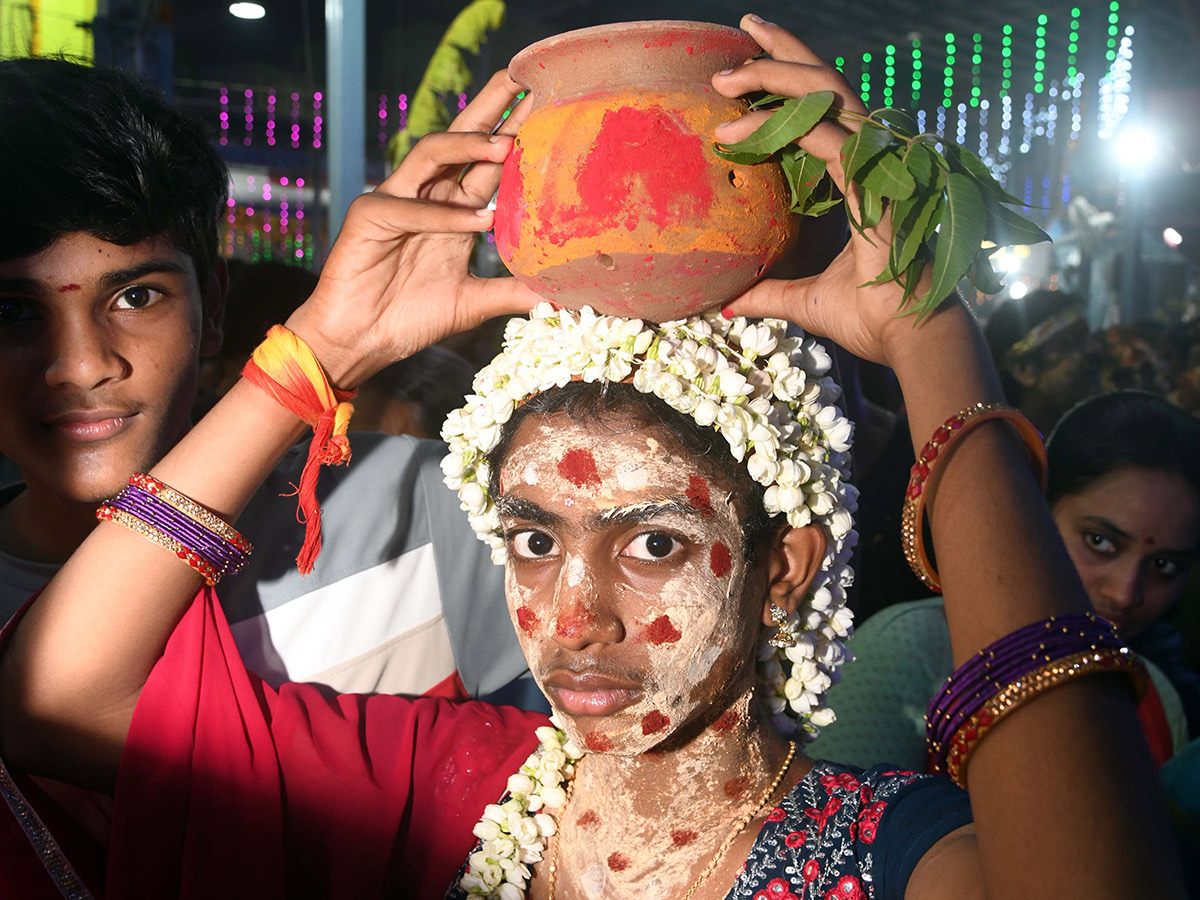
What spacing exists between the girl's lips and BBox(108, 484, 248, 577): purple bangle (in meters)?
0.77

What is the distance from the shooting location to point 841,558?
184 centimetres

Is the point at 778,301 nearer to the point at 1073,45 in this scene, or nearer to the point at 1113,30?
the point at 1113,30

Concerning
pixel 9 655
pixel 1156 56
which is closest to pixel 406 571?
pixel 9 655

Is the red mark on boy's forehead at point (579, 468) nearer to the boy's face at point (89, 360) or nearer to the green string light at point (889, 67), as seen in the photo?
the boy's face at point (89, 360)

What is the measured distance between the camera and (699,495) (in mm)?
1630

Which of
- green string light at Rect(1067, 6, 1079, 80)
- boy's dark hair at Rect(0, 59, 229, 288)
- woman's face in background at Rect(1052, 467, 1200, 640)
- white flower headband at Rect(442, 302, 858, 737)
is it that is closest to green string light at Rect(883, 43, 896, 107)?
green string light at Rect(1067, 6, 1079, 80)

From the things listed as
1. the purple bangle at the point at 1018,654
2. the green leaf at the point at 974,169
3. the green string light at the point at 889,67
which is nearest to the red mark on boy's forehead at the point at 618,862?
the purple bangle at the point at 1018,654

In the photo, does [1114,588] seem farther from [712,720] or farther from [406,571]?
[406,571]

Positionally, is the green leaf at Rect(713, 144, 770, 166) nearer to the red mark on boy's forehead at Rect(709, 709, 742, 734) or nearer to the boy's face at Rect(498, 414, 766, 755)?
the boy's face at Rect(498, 414, 766, 755)

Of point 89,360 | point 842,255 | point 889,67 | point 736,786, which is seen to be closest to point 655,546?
point 736,786

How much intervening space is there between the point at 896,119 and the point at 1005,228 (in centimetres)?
22

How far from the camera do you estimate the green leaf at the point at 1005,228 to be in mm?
1380

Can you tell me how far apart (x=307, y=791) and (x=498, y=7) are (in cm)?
520

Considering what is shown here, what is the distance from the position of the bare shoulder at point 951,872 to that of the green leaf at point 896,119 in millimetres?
979
